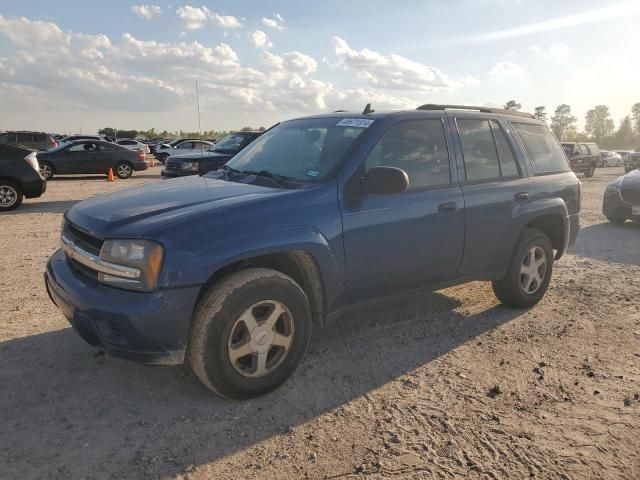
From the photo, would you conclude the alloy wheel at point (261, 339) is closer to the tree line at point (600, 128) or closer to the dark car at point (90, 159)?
the dark car at point (90, 159)

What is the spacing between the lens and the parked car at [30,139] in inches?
846

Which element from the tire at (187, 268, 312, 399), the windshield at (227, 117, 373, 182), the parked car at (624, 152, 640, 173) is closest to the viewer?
the tire at (187, 268, 312, 399)

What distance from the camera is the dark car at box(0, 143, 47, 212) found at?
10.6 meters

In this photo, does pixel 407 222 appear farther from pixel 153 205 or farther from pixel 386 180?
pixel 153 205

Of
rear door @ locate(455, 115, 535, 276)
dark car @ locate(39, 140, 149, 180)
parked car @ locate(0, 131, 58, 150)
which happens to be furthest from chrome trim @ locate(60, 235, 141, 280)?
parked car @ locate(0, 131, 58, 150)

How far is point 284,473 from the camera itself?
2.57 meters

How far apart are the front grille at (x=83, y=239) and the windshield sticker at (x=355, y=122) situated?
1992 millimetres

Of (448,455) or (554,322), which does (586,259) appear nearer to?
(554,322)

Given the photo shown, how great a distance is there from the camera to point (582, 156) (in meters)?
25.8

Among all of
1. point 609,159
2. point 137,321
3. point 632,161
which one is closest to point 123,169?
point 137,321

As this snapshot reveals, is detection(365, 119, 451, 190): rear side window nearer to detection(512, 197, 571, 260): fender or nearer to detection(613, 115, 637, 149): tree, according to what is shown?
detection(512, 197, 571, 260): fender

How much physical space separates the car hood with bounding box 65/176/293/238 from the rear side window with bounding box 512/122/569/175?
2741 mm

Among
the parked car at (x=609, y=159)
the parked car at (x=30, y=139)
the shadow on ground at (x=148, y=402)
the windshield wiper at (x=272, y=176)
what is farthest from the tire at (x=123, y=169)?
the parked car at (x=609, y=159)

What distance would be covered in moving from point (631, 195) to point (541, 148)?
6.32 meters
